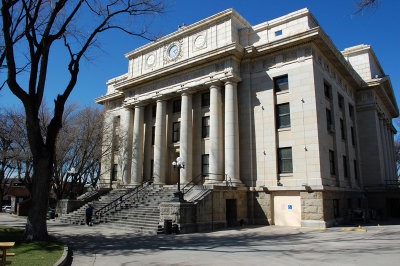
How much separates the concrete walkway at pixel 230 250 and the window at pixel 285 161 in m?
6.61

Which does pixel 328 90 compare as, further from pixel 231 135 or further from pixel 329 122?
pixel 231 135

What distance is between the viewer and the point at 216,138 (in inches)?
947

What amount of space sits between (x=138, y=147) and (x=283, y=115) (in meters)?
13.7

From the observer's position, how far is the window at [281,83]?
2370 cm

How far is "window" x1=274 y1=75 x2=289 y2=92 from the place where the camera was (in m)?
23.7

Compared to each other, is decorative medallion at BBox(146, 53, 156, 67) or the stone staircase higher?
decorative medallion at BBox(146, 53, 156, 67)

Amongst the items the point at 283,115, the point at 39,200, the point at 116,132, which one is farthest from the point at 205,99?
the point at 39,200

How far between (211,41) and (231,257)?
19.8m

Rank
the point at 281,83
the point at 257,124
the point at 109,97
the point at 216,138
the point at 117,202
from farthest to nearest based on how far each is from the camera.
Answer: the point at 109,97, the point at 117,202, the point at 257,124, the point at 216,138, the point at 281,83

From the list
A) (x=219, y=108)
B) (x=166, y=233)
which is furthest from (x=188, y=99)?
(x=166, y=233)

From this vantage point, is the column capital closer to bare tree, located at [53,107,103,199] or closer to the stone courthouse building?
the stone courthouse building

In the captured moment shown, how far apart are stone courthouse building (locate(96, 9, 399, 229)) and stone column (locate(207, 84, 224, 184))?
0.26 ft

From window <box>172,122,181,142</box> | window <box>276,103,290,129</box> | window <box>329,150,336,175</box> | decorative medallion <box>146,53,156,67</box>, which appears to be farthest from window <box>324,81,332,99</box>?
decorative medallion <box>146,53,156,67</box>

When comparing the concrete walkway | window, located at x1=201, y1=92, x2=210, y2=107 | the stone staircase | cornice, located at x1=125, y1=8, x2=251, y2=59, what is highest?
cornice, located at x1=125, y1=8, x2=251, y2=59
